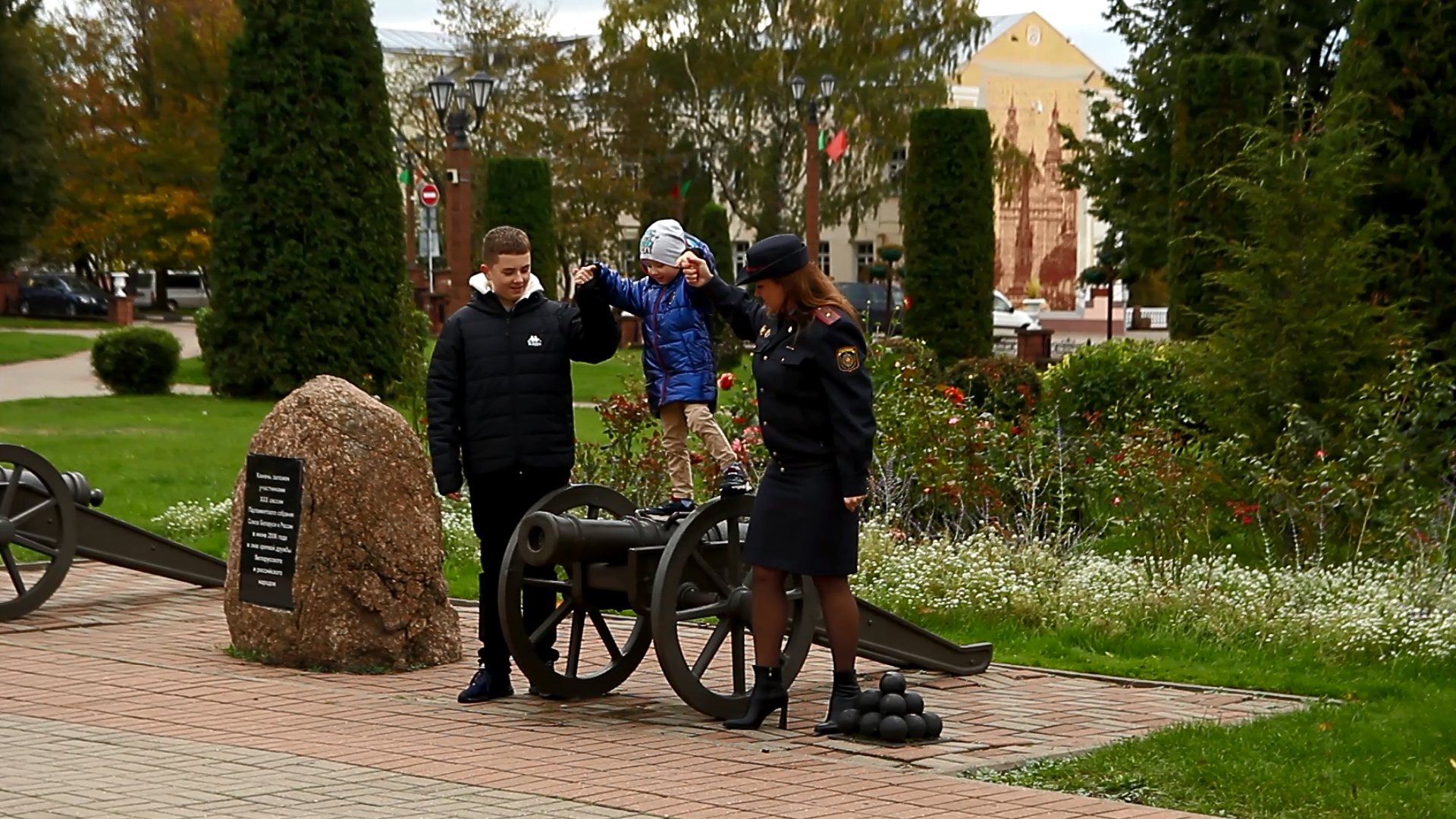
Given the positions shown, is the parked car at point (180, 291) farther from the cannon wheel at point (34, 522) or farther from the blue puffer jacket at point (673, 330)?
the blue puffer jacket at point (673, 330)

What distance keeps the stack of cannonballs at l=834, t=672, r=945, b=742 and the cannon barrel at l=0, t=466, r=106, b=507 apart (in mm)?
4744

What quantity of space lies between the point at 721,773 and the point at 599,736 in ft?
2.62

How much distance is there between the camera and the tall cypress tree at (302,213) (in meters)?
24.4

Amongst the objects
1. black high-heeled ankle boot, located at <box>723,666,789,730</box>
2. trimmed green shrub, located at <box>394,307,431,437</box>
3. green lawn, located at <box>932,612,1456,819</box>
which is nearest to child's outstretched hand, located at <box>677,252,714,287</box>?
black high-heeled ankle boot, located at <box>723,666,789,730</box>

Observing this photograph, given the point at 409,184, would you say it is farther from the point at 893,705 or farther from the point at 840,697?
the point at 893,705

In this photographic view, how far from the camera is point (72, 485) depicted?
10789 millimetres

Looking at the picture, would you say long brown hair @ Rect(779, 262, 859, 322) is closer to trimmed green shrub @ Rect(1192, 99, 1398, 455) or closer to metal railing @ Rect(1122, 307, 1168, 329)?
trimmed green shrub @ Rect(1192, 99, 1398, 455)

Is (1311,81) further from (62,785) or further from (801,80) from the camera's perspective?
A: (62,785)

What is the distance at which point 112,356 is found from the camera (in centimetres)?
2608

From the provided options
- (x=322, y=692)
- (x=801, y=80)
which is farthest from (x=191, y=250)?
(x=322, y=692)

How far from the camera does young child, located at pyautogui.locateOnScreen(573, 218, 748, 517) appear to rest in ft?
25.7

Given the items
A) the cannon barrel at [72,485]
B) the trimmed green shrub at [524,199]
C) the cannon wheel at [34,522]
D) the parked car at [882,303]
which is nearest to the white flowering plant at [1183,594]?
the cannon wheel at [34,522]

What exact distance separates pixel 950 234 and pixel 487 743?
20.5m

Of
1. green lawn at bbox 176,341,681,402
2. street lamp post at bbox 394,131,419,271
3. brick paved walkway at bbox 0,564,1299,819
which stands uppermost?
street lamp post at bbox 394,131,419,271
